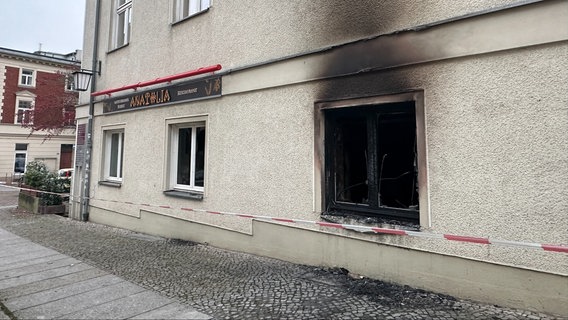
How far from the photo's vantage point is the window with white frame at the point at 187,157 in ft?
23.8

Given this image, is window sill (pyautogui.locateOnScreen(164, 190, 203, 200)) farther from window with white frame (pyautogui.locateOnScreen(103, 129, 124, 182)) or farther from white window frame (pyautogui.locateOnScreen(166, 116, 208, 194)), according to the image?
window with white frame (pyautogui.locateOnScreen(103, 129, 124, 182))

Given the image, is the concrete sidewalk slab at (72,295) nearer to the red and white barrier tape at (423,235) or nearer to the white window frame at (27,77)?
the red and white barrier tape at (423,235)

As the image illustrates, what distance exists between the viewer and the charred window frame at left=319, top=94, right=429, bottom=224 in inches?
175

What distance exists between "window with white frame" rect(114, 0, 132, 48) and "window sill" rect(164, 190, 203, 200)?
4.64 meters

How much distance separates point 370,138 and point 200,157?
381 centimetres

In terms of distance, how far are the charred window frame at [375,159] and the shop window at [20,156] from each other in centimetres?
3587

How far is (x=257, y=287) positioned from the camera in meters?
4.27

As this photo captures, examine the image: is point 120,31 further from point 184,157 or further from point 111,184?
point 184,157

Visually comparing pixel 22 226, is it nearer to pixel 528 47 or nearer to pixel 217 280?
pixel 217 280

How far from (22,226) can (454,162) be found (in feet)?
32.5

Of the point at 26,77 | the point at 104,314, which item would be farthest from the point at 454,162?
the point at 26,77

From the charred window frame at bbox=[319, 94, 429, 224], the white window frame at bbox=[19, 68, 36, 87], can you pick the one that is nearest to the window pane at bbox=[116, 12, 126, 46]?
the charred window frame at bbox=[319, 94, 429, 224]

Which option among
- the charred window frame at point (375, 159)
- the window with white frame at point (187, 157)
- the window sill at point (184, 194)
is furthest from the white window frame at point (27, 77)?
the charred window frame at point (375, 159)

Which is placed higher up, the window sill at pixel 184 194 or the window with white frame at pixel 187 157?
the window with white frame at pixel 187 157
